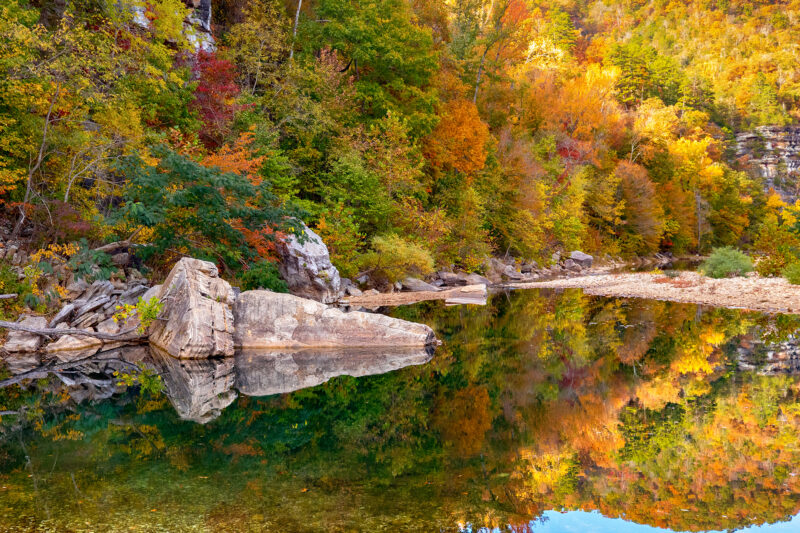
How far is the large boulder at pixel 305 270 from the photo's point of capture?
18750 millimetres

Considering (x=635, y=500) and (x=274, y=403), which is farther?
(x=274, y=403)

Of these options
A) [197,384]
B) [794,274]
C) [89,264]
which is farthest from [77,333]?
[794,274]

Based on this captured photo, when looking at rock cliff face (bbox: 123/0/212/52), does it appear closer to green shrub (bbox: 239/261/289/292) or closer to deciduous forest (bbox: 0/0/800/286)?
deciduous forest (bbox: 0/0/800/286)

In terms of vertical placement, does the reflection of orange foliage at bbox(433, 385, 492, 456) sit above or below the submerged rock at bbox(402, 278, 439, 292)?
below

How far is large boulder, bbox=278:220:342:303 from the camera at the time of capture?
61.5ft

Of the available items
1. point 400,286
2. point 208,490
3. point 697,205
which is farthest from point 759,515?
point 697,205

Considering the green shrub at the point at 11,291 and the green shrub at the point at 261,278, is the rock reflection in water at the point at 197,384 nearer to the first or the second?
the green shrub at the point at 11,291

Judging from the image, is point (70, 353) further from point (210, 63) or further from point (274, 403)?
point (210, 63)

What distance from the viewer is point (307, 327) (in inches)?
496

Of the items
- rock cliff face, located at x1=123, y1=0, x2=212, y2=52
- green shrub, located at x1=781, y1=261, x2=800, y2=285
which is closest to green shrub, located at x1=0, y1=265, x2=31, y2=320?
rock cliff face, located at x1=123, y1=0, x2=212, y2=52

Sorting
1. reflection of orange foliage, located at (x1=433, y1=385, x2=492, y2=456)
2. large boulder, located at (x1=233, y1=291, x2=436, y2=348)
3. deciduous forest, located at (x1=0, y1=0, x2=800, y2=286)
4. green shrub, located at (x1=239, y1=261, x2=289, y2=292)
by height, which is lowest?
reflection of orange foliage, located at (x1=433, y1=385, x2=492, y2=456)

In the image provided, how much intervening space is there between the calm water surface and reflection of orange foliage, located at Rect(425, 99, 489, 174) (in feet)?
69.1

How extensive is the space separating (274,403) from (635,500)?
505 cm

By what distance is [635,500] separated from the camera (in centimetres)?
517
